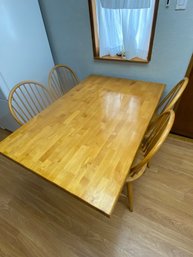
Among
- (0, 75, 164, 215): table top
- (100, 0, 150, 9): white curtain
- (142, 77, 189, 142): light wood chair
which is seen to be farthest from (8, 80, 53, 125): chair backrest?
(142, 77, 189, 142): light wood chair

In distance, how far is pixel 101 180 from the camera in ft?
2.30

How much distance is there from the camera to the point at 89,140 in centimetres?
91

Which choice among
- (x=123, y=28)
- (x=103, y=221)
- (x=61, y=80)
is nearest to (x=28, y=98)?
(x=61, y=80)

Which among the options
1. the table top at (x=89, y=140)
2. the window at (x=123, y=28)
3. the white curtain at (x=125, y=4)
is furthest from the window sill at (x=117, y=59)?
the white curtain at (x=125, y=4)

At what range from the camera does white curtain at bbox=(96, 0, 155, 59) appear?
3.99 ft

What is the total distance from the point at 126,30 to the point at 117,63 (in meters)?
0.30

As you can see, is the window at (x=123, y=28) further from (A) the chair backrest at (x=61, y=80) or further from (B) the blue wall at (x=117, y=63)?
(A) the chair backrest at (x=61, y=80)

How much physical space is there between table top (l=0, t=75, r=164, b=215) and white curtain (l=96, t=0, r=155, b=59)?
364 millimetres

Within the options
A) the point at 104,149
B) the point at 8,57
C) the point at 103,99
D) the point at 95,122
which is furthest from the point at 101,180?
the point at 8,57

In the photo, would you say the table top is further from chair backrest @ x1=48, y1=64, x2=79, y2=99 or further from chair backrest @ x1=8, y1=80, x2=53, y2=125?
chair backrest @ x1=48, y1=64, x2=79, y2=99

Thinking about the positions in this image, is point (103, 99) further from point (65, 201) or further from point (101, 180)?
point (65, 201)

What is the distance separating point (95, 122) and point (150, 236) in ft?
2.98

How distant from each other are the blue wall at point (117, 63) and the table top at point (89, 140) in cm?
21

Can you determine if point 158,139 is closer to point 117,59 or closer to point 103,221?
point 103,221
